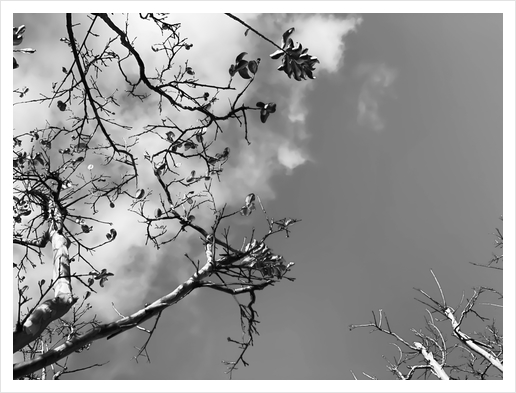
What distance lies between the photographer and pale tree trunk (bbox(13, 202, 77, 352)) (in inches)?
77.4

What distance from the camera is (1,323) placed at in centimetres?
204

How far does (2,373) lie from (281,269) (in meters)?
2.09

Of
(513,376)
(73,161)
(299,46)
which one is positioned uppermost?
(73,161)

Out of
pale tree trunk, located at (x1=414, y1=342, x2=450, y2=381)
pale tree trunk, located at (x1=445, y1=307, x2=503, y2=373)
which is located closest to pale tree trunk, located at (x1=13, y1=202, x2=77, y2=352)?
pale tree trunk, located at (x1=445, y1=307, x2=503, y2=373)

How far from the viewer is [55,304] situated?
2170 mm

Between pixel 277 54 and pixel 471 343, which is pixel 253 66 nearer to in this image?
pixel 277 54

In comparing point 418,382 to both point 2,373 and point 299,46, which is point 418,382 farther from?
point 2,373

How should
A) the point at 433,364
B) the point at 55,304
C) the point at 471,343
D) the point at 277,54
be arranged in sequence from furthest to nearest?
1. the point at 433,364
2. the point at 471,343
3. the point at 55,304
4. the point at 277,54

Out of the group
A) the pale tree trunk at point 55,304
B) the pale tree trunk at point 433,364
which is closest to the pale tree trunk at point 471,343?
the pale tree trunk at point 433,364

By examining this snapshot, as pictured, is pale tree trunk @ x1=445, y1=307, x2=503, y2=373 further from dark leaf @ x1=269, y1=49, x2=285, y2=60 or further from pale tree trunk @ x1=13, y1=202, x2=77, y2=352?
pale tree trunk @ x1=13, y1=202, x2=77, y2=352

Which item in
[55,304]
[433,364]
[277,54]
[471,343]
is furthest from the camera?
[433,364]

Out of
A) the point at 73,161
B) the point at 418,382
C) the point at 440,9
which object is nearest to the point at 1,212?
the point at 73,161

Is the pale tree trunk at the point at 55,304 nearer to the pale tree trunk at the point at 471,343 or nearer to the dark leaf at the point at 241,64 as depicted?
the dark leaf at the point at 241,64

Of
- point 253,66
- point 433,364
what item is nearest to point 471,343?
point 433,364
